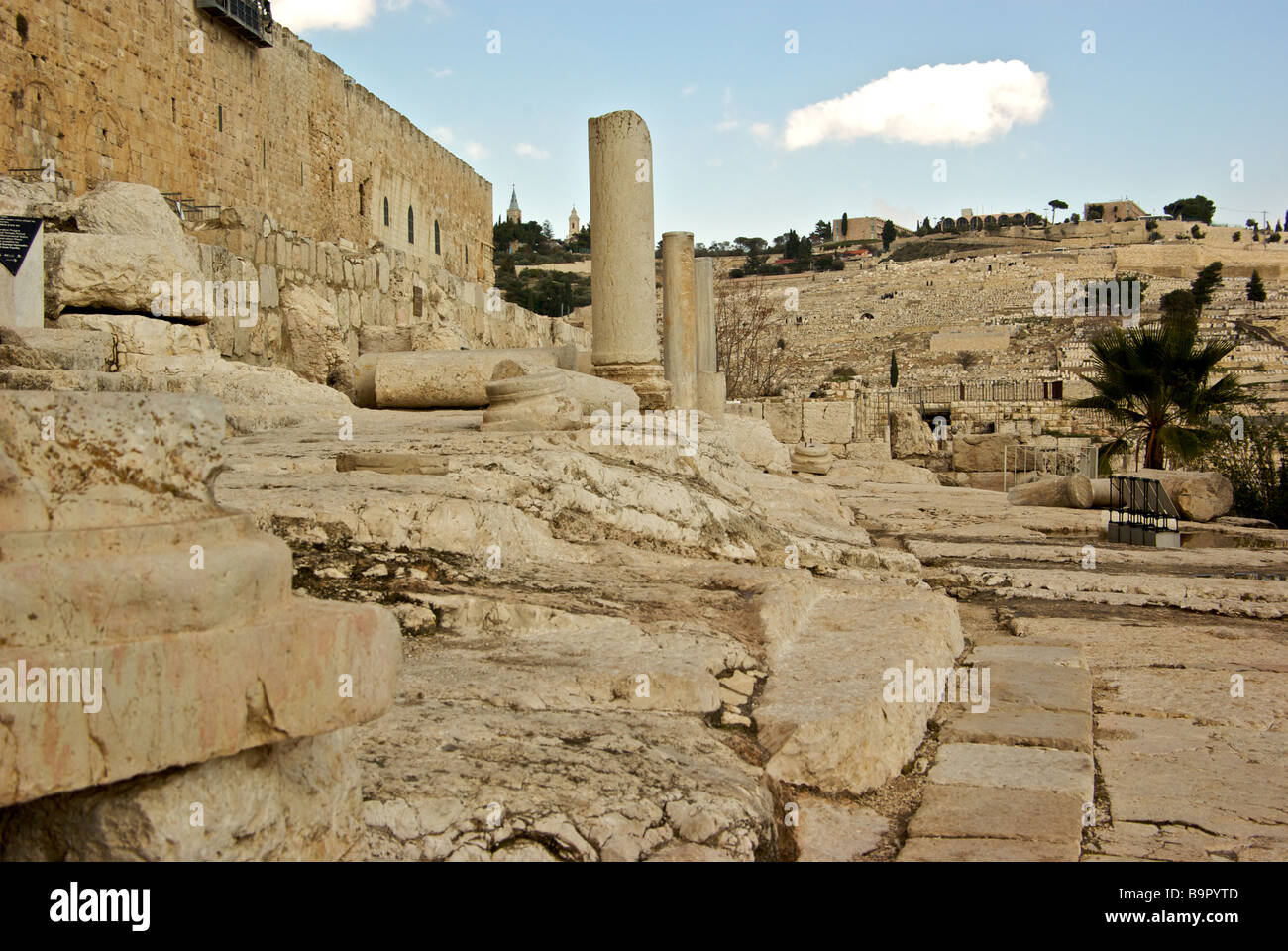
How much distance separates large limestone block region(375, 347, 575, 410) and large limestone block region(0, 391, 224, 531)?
7.41 m

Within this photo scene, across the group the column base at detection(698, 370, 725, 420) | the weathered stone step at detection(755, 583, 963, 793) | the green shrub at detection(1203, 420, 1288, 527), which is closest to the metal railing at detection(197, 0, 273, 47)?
the column base at detection(698, 370, 725, 420)

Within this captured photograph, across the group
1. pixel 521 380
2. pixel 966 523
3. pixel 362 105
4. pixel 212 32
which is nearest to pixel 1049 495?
pixel 966 523

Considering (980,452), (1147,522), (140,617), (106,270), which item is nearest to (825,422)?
(980,452)

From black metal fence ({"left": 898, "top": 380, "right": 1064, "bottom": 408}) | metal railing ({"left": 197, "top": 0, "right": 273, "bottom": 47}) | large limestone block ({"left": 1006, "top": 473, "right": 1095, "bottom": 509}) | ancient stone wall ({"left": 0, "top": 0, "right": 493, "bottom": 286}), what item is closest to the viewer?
large limestone block ({"left": 1006, "top": 473, "right": 1095, "bottom": 509})

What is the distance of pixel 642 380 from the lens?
10984 mm

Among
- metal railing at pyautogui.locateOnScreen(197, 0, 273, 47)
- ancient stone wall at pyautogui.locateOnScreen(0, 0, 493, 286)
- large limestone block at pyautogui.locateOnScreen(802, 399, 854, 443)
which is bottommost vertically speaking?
large limestone block at pyautogui.locateOnScreen(802, 399, 854, 443)

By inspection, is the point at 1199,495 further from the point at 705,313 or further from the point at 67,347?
the point at 67,347

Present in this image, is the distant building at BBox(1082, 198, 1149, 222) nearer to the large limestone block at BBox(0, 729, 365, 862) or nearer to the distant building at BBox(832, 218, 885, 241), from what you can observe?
the distant building at BBox(832, 218, 885, 241)

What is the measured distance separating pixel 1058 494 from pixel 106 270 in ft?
34.7

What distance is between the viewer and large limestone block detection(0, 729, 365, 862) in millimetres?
2006

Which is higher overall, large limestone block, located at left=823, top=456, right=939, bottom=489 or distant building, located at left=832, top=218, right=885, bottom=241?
distant building, located at left=832, top=218, right=885, bottom=241
